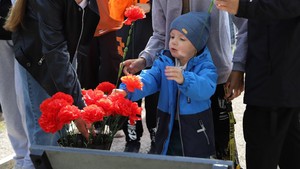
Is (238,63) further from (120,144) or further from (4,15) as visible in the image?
(120,144)

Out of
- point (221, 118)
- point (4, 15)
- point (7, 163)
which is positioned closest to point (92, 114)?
point (221, 118)

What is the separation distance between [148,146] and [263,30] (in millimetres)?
2112

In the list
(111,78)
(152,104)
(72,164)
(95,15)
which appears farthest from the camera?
(111,78)

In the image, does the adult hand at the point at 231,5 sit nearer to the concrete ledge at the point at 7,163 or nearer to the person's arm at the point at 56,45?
the person's arm at the point at 56,45

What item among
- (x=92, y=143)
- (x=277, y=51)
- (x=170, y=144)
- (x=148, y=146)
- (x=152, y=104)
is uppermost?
(x=277, y=51)

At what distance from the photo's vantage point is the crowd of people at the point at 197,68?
2.09m

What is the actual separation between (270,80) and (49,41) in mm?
1187

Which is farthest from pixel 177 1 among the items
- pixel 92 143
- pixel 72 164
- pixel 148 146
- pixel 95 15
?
pixel 148 146

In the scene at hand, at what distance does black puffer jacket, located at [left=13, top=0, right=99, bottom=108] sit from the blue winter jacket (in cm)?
33

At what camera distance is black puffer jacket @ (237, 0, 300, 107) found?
6.72ft

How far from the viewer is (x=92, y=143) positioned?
2021mm

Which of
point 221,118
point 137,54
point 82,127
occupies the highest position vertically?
point 82,127

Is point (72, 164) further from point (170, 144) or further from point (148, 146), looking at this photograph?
point (148, 146)

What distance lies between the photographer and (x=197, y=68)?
2309 millimetres
